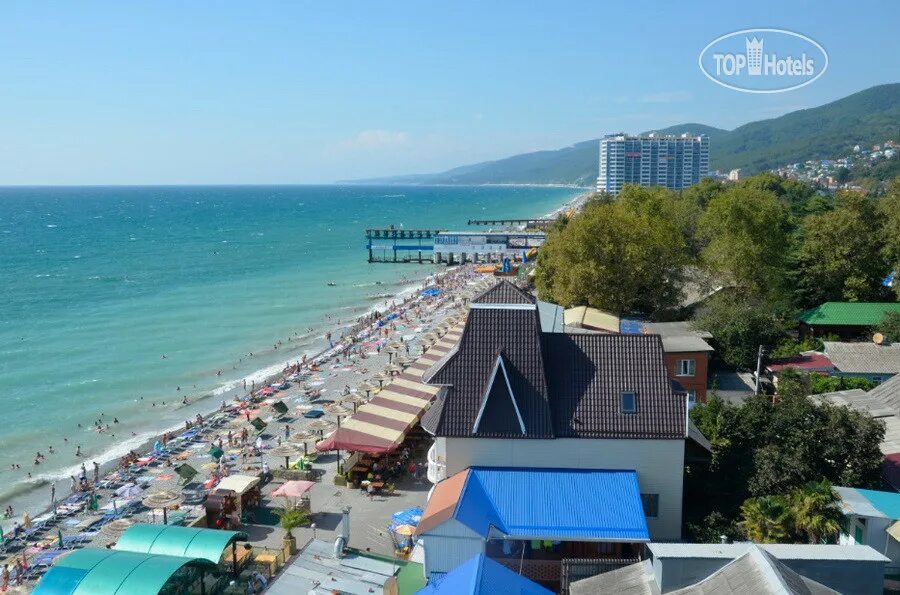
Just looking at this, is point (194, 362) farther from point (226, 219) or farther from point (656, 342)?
point (226, 219)

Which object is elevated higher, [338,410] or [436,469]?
[436,469]

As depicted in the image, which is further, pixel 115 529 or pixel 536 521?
pixel 115 529

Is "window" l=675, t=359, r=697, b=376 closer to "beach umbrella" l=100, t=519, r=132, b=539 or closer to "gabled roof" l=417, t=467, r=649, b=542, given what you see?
"gabled roof" l=417, t=467, r=649, b=542

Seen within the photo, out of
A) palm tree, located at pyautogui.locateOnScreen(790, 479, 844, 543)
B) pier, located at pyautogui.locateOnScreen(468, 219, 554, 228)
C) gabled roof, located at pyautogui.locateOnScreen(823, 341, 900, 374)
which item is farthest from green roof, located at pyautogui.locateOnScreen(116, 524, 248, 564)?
pier, located at pyautogui.locateOnScreen(468, 219, 554, 228)

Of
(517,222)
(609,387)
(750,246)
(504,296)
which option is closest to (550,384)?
(609,387)

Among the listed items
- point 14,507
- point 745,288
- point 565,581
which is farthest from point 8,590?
point 745,288

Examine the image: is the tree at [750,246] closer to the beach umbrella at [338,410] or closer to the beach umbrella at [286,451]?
the beach umbrella at [338,410]

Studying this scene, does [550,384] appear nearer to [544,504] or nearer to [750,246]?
[544,504]

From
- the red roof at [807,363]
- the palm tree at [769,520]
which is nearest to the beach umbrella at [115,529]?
the palm tree at [769,520]
